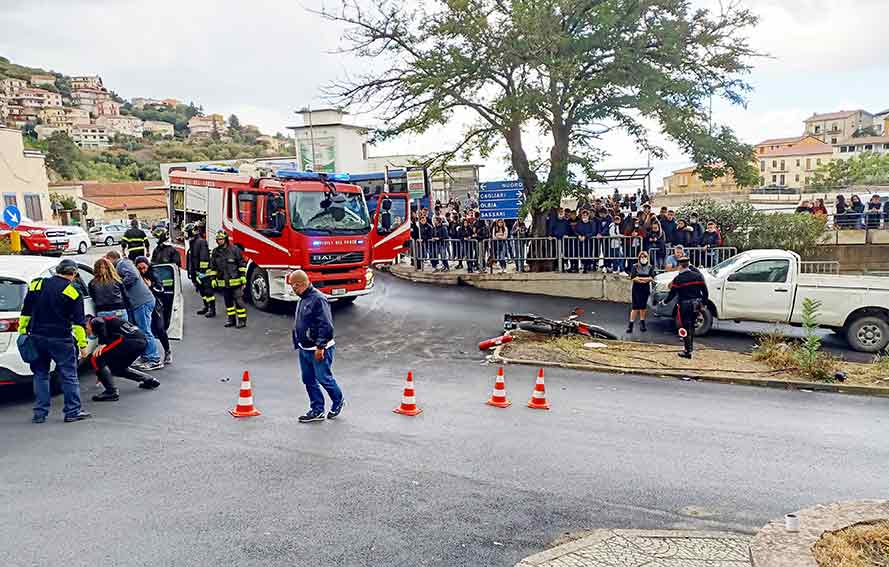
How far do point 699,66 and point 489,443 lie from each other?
44.7 feet

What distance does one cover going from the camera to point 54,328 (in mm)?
6867

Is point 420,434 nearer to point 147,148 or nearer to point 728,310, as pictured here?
point 728,310

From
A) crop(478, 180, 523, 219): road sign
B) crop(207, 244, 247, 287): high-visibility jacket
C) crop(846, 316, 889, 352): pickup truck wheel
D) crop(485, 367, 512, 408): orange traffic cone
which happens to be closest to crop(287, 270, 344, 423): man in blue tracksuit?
crop(485, 367, 512, 408): orange traffic cone

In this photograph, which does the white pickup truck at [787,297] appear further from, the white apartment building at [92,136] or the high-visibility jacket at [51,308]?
the white apartment building at [92,136]

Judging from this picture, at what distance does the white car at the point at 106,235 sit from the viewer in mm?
38406

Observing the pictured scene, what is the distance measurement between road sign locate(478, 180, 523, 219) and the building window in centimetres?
3086

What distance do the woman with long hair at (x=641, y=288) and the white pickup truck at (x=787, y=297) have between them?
33 cm

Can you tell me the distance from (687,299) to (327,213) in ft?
23.6

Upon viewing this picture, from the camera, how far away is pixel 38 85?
620 ft

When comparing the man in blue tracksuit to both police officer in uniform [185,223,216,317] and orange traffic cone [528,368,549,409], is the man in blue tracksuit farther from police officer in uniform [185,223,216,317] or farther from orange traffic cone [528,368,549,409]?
police officer in uniform [185,223,216,317]

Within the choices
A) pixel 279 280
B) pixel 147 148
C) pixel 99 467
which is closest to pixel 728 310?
pixel 279 280

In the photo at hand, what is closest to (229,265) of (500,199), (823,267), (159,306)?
(159,306)

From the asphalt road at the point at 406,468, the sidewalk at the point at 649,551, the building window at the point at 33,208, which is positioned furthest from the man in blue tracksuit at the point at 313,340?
the building window at the point at 33,208

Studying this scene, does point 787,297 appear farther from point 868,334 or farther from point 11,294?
point 11,294
